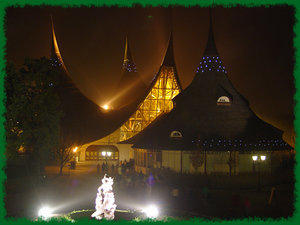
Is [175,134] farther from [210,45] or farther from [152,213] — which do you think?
[152,213]

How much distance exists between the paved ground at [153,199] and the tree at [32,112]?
2596 mm

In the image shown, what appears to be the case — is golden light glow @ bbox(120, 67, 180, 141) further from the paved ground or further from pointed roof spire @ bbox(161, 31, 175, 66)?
the paved ground

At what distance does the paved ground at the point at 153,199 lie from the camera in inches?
691

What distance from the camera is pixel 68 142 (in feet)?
125

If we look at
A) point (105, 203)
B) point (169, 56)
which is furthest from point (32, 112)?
point (169, 56)

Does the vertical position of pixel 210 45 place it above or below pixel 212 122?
above

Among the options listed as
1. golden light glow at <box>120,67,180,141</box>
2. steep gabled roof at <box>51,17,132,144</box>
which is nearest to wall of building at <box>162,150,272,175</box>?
golden light glow at <box>120,67,180,141</box>

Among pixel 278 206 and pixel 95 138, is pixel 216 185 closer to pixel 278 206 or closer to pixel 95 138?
pixel 278 206

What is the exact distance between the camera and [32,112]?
92.3ft

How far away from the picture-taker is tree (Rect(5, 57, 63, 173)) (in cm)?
2659

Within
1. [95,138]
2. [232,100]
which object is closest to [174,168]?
[232,100]

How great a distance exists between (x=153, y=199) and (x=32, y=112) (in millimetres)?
12811

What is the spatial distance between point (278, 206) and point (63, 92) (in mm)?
42656

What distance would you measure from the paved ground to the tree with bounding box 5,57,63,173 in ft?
8.52
